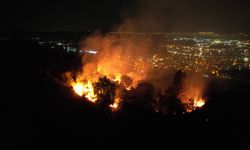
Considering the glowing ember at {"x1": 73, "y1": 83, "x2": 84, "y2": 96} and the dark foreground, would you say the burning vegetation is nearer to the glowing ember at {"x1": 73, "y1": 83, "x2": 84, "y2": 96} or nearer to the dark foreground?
the glowing ember at {"x1": 73, "y1": 83, "x2": 84, "y2": 96}

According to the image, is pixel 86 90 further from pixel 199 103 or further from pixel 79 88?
pixel 199 103

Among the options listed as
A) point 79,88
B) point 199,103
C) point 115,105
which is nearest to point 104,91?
point 115,105

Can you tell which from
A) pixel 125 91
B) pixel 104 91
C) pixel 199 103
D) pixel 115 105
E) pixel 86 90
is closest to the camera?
pixel 115 105

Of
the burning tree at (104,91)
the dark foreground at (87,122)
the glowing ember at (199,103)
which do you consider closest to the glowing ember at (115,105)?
the burning tree at (104,91)

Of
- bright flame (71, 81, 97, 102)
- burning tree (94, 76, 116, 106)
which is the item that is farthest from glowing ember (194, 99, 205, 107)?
bright flame (71, 81, 97, 102)

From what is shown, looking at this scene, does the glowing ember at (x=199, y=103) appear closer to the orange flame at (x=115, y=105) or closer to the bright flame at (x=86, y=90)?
the orange flame at (x=115, y=105)
